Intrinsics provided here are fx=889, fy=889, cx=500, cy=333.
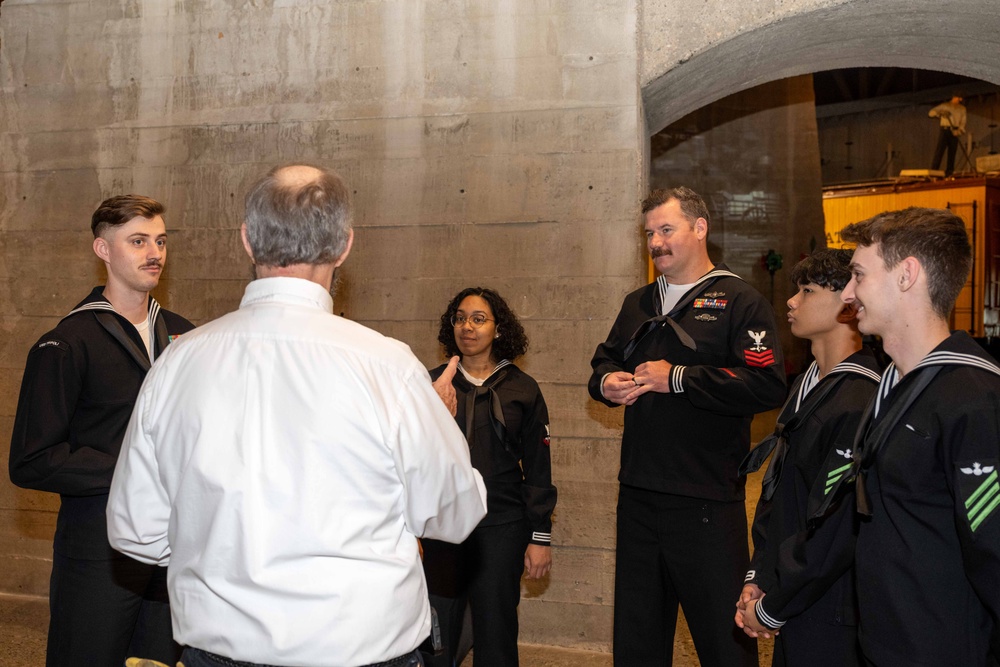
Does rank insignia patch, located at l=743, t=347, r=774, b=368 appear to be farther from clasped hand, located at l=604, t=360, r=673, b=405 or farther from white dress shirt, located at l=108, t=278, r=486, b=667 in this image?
white dress shirt, located at l=108, t=278, r=486, b=667

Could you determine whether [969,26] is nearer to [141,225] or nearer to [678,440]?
[678,440]

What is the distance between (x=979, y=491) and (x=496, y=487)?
1697 mm

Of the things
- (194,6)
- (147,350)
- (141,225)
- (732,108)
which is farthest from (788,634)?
(732,108)

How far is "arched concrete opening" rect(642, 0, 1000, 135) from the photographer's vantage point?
12.1ft

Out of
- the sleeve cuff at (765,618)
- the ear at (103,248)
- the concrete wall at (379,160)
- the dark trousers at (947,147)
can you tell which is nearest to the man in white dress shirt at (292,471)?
the sleeve cuff at (765,618)

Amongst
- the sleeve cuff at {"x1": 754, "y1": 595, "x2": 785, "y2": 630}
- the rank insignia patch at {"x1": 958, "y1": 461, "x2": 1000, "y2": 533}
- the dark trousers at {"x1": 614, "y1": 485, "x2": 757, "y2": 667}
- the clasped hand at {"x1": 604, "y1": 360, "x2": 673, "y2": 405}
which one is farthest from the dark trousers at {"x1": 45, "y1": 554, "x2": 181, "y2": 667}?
the rank insignia patch at {"x1": 958, "y1": 461, "x2": 1000, "y2": 533}

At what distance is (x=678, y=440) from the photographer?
2.92 metres

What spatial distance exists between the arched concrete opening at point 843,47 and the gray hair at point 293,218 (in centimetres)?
273

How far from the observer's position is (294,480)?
148 cm

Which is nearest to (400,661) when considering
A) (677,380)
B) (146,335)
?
(677,380)

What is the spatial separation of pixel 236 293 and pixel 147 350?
5.58 ft

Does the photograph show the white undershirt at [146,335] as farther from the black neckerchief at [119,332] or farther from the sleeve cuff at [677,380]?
the sleeve cuff at [677,380]

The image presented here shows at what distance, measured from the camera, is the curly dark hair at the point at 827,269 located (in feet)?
8.04

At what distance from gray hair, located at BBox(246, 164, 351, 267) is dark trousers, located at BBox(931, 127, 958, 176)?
733 inches
